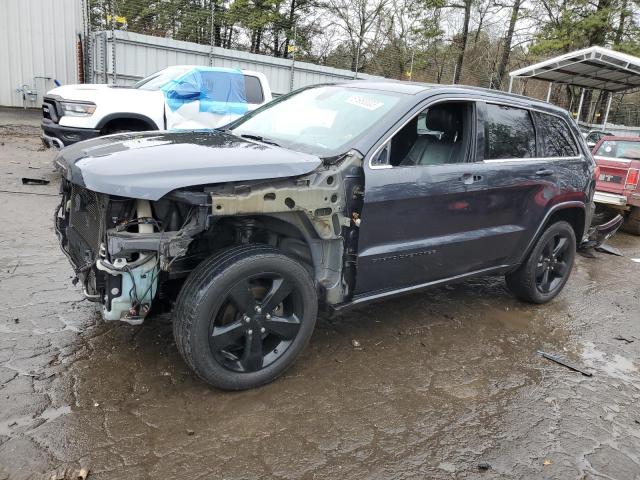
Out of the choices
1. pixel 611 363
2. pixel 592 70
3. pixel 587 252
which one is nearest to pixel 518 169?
pixel 611 363

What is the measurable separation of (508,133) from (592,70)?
1424 cm

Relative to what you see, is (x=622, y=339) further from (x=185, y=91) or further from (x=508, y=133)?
(x=185, y=91)

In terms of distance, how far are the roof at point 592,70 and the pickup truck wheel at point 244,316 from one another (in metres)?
14.1

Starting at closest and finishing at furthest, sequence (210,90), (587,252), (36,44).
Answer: (587,252) < (210,90) < (36,44)

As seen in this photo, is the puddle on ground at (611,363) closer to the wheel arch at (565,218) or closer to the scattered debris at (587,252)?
the wheel arch at (565,218)

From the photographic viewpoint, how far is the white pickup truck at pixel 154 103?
7.29m

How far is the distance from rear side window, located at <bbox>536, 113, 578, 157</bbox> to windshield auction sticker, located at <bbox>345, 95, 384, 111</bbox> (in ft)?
5.54

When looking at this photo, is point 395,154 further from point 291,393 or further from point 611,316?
Result: point 611,316

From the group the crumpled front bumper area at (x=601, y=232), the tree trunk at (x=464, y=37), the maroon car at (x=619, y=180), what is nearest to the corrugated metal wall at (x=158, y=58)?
the maroon car at (x=619, y=180)

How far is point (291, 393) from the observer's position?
299 cm

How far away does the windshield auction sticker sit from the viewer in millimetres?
3453

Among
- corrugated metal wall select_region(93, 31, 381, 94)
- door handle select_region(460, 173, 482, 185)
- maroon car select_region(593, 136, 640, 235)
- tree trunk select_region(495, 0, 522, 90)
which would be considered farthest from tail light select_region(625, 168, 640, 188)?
tree trunk select_region(495, 0, 522, 90)

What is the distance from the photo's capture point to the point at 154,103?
778 centimetres

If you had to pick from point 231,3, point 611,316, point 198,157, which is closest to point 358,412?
point 198,157
